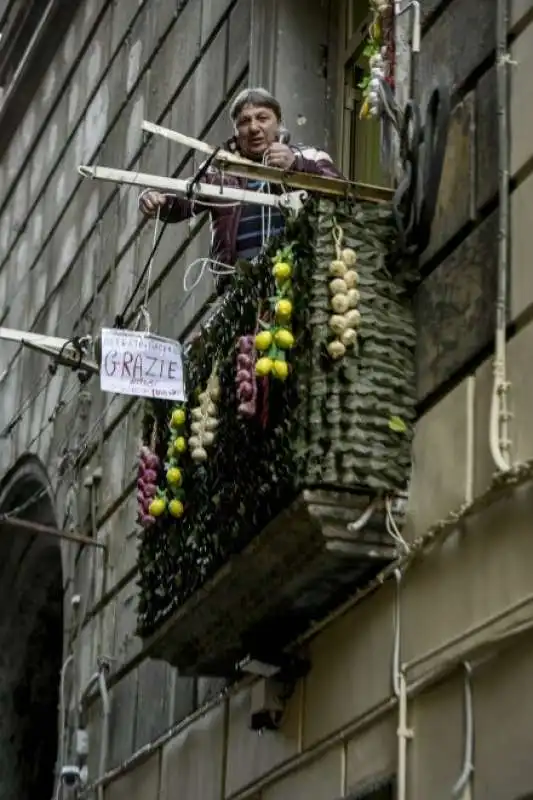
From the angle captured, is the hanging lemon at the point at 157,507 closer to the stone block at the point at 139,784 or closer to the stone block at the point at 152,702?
the stone block at the point at 152,702

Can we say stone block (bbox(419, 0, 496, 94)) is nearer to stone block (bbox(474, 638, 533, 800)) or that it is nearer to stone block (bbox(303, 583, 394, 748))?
stone block (bbox(303, 583, 394, 748))

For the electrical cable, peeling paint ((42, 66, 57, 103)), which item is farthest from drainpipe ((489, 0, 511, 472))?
peeling paint ((42, 66, 57, 103))

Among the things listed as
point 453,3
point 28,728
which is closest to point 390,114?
point 453,3

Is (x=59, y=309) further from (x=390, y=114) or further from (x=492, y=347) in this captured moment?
(x=492, y=347)

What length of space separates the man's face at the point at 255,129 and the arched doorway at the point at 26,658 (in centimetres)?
607

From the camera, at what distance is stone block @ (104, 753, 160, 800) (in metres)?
10.1

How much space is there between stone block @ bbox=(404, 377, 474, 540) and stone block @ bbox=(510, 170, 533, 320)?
42cm

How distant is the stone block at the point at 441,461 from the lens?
7145mm

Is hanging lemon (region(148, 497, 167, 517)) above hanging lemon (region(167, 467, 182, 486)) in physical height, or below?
below

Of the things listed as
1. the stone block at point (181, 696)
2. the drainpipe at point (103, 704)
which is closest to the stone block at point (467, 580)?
the stone block at point (181, 696)

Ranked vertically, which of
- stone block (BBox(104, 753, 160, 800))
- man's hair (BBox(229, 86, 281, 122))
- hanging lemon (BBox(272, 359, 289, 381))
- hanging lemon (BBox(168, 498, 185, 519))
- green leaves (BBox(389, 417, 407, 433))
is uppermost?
man's hair (BBox(229, 86, 281, 122))

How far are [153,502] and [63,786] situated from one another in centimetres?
328

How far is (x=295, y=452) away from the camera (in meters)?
7.56

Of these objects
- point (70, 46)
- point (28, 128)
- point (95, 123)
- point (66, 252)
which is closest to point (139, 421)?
point (66, 252)
